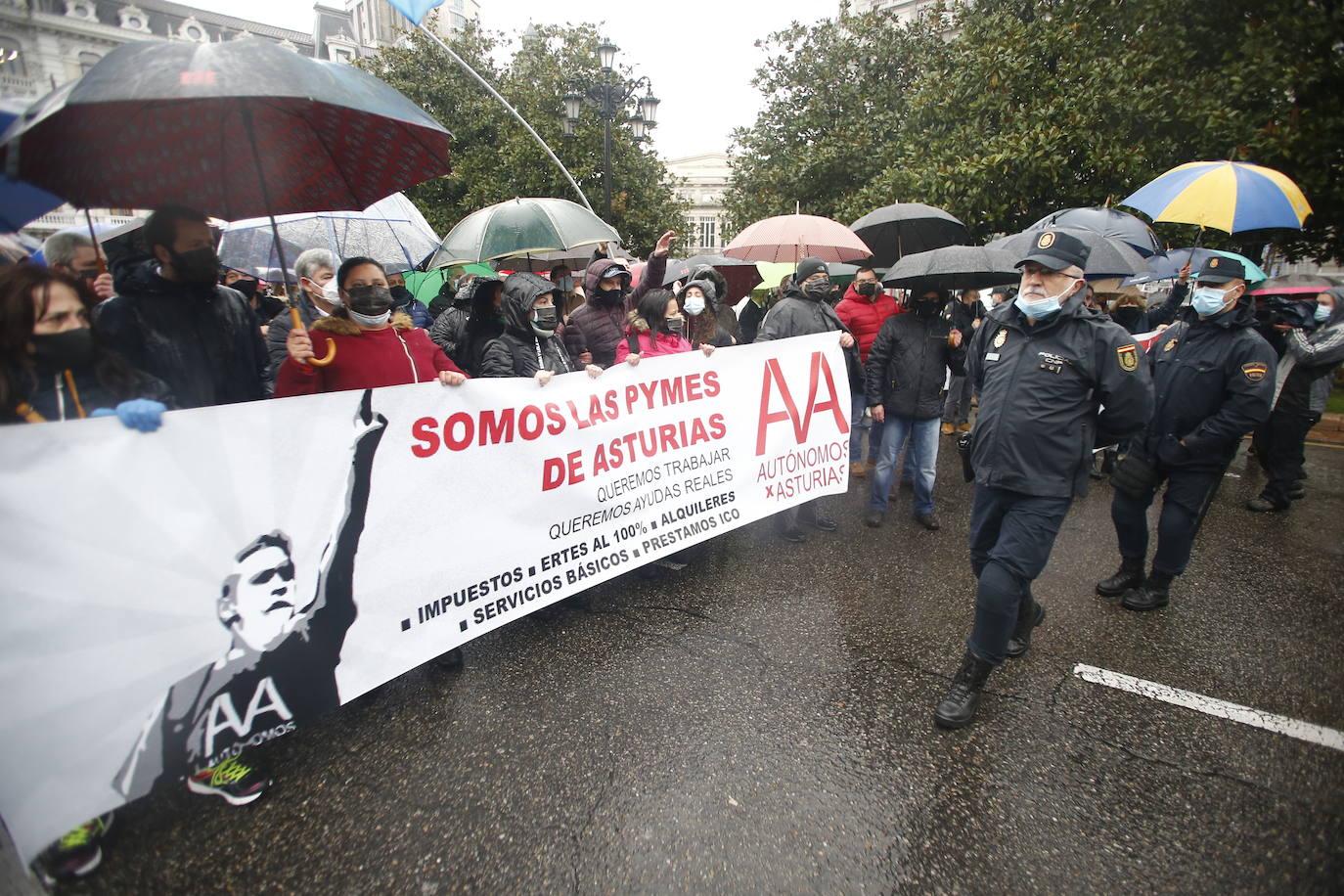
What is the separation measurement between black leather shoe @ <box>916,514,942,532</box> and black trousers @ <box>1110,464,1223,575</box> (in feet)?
4.23

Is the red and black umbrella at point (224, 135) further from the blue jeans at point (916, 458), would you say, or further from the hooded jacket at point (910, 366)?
the blue jeans at point (916, 458)

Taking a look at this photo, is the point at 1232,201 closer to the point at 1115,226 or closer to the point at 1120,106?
the point at 1115,226

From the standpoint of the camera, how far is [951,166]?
9.76 meters

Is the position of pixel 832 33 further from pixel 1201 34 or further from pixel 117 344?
pixel 117 344

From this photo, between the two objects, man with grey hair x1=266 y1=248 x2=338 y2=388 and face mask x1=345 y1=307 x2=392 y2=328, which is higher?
man with grey hair x1=266 y1=248 x2=338 y2=388

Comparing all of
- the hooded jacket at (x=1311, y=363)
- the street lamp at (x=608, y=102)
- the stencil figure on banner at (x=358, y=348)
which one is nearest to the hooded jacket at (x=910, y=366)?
the hooded jacket at (x=1311, y=363)

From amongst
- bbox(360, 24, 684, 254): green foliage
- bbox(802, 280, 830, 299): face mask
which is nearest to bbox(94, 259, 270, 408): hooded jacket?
bbox(802, 280, 830, 299): face mask

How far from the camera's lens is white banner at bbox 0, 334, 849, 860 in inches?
68.0

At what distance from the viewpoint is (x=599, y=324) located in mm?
4480

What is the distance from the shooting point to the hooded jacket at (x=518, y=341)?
3395 millimetres

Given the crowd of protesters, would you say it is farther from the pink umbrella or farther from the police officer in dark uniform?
the pink umbrella

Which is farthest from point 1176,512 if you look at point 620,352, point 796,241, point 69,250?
point 69,250

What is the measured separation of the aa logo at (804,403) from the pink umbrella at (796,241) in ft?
8.36

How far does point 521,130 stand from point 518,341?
68.1 ft
